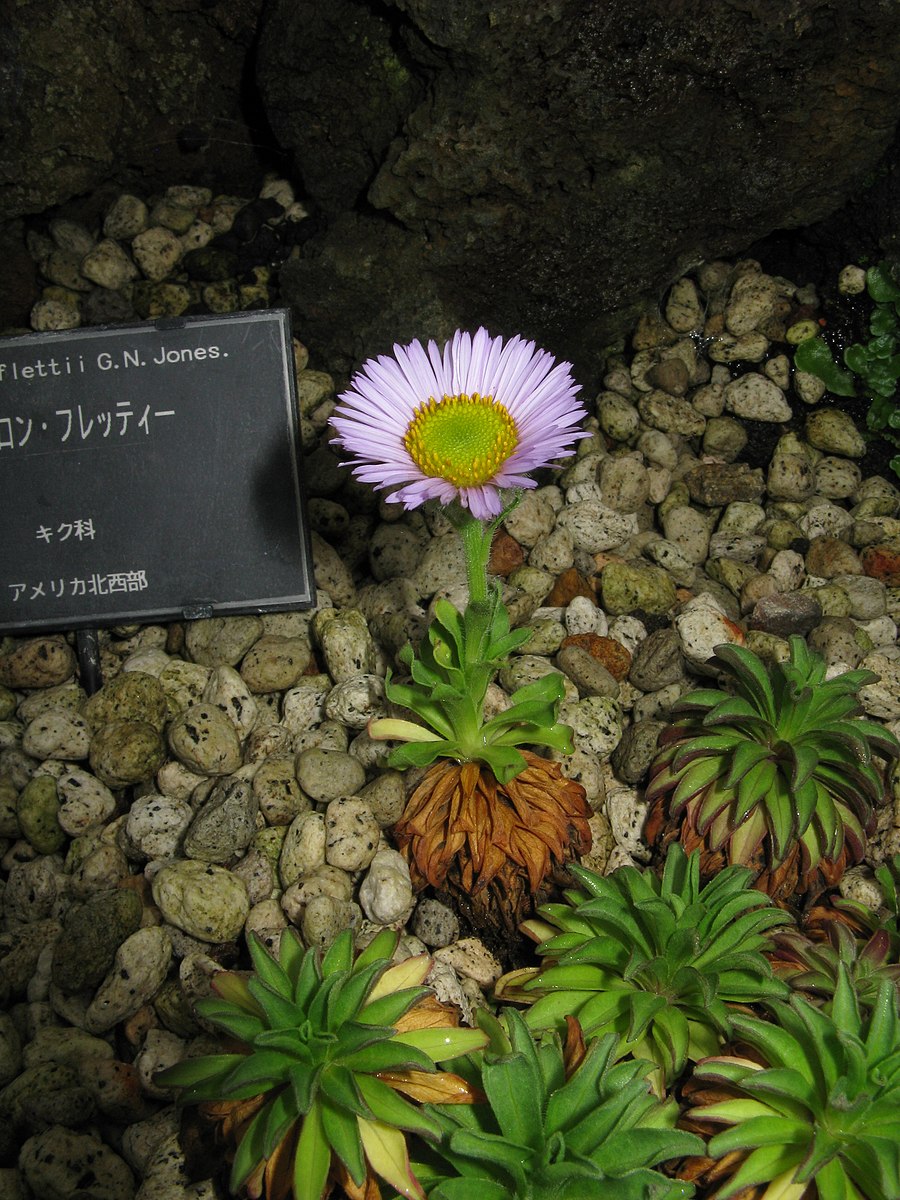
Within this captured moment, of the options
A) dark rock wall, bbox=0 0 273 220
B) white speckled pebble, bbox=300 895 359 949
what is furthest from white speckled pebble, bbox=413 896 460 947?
dark rock wall, bbox=0 0 273 220

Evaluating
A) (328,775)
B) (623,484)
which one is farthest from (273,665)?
(623,484)

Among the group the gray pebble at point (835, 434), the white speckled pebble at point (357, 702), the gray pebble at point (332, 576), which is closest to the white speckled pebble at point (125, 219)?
the gray pebble at point (332, 576)

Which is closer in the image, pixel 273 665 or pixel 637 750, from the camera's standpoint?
pixel 637 750

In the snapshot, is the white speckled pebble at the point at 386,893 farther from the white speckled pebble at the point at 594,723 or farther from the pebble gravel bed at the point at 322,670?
the white speckled pebble at the point at 594,723

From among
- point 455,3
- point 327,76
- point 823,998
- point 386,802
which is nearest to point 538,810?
point 386,802

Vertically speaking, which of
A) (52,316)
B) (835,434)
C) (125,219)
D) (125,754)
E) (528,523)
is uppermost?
(125,219)

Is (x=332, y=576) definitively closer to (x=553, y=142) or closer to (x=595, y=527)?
(x=595, y=527)
